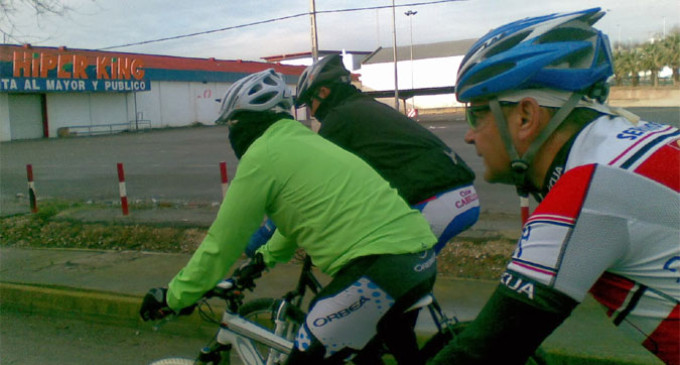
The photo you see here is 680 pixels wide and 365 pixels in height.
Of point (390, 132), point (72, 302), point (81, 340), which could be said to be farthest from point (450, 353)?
point (72, 302)

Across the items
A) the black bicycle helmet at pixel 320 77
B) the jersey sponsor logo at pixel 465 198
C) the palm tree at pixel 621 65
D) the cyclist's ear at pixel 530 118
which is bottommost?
the jersey sponsor logo at pixel 465 198

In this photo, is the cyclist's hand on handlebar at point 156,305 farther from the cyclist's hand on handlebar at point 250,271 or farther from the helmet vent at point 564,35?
the helmet vent at point 564,35

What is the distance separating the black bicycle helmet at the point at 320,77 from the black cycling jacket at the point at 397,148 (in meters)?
0.23

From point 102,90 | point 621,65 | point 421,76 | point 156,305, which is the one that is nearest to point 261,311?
point 156,305

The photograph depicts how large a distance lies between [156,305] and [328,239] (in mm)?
801

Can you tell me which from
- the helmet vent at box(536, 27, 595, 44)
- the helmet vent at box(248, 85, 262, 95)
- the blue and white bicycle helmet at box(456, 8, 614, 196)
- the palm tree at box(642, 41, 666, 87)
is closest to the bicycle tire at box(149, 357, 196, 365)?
the helmet vent at box(248, 85, 262, 95)

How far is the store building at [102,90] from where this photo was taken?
139 ft

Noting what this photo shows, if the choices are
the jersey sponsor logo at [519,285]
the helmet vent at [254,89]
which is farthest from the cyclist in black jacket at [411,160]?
the jersey sponsor logo at [519,285]

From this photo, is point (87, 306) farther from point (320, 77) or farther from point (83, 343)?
point (320, 77)

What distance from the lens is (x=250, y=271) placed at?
120 inches

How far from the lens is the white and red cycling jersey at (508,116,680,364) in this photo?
4.40 ft

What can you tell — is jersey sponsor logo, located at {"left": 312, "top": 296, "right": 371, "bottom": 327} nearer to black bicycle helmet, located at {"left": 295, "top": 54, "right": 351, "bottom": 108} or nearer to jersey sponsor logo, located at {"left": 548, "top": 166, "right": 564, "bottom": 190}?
jersey sponsor logo, located at {"left": 548, "top": 166, "right": 564, "bottom": 190}

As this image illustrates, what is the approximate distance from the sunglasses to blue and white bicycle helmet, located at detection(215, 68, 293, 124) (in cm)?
130

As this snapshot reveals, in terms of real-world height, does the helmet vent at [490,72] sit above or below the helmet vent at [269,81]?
below
